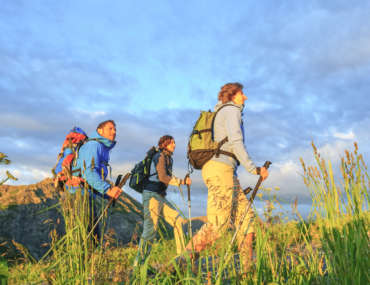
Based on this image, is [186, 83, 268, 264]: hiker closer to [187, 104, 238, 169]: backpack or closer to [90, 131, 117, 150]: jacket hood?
[187, 104, 238, 169]: backpack

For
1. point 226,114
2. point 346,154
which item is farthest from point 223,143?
point 346,154

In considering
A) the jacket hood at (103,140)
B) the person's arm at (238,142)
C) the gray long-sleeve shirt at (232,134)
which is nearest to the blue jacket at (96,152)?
the jacket hood at (103,140)

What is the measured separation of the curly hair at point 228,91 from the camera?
4855 millimetres

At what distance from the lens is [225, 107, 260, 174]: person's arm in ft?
14.3

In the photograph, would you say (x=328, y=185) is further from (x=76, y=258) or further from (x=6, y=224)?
(x=6, y=224)

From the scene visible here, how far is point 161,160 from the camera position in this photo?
6137mm

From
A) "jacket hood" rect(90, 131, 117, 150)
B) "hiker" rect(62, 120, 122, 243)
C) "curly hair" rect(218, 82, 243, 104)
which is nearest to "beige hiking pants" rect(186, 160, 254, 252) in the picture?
"curly hair" rect(218, 82, 243, 104)

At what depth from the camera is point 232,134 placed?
14.4ft

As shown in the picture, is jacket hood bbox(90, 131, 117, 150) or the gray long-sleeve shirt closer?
the gray long-sleeve shirt

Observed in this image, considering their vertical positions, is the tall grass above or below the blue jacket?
below

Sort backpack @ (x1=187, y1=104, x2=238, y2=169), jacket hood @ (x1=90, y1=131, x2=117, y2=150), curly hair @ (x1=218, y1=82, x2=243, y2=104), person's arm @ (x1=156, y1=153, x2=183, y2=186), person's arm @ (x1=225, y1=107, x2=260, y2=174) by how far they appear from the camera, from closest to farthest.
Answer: person's arm @ (x1=225, y1=107, x2=260, y2=174) < backpack @ (x1=187, y1=104, x2=238, y2=169) < curly hair @ (x1=218, y1=82, x2=243, y2=104) < jacket hood @ (x1=90, y1=131, x2=117, y2=150) < person's arm @ (x1=156, y1=153, x2=183, y2=186)

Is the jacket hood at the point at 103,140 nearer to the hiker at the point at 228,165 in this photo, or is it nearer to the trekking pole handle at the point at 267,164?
the hiker at the point at 228,165

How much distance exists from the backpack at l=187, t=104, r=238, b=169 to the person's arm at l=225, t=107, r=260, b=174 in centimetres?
10

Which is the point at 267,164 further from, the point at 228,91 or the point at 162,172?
the point at 162,172
